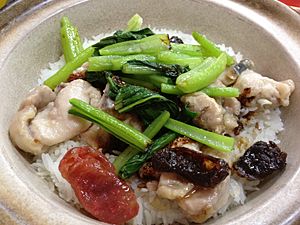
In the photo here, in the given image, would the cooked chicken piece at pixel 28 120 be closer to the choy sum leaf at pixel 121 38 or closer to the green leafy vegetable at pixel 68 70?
the green leafy vegetable at pixel 68 70

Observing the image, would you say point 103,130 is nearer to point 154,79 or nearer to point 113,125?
point 113,125

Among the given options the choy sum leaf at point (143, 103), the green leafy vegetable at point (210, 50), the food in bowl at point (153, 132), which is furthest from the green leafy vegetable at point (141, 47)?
the choy sum leaf at point (143, 103)

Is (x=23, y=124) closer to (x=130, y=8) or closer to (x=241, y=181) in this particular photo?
(x=241, y=181)

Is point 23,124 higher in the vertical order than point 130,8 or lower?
lower

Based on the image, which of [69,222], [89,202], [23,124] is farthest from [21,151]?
[69,222]

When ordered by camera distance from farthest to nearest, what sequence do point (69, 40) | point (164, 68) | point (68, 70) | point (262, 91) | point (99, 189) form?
point (69, 40) → point (68, 70) → point (262, 91) → point (164, 68) → point (99, 189)

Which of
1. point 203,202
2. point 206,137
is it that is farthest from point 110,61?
point 203,202
